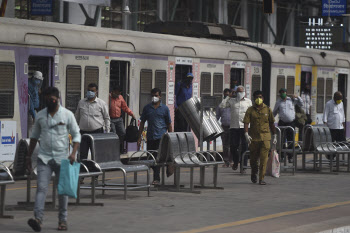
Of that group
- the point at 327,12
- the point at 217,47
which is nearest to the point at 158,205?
the point at 217,47

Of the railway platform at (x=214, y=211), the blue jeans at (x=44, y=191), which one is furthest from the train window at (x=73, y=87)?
the blue jeans at (x=44, y=191)

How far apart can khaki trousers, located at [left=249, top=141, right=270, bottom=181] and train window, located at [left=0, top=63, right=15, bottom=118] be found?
4.21 metres

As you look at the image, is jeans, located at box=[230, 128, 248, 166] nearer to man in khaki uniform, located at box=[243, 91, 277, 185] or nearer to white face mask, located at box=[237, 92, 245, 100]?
white face mask, located at box=[237, 92, 245, 100]

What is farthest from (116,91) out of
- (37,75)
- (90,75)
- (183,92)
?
(183,92)

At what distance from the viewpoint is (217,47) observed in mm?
23438

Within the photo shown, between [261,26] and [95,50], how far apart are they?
27953 millimetres

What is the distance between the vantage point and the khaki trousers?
1669cm

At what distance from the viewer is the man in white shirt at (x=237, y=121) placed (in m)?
19.6

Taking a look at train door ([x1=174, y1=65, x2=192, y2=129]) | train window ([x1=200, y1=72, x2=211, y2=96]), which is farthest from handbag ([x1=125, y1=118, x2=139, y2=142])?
train window ([x1=200, y1=72, x2=211, y2=96])

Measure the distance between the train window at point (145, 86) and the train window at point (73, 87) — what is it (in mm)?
2468

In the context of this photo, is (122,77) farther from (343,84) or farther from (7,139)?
(343,84)

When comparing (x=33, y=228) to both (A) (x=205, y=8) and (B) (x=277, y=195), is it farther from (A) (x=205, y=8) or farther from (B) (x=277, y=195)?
(A) (x=205, y=8)

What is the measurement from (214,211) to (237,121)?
23.9 ft

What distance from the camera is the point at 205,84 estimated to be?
74.4ft
